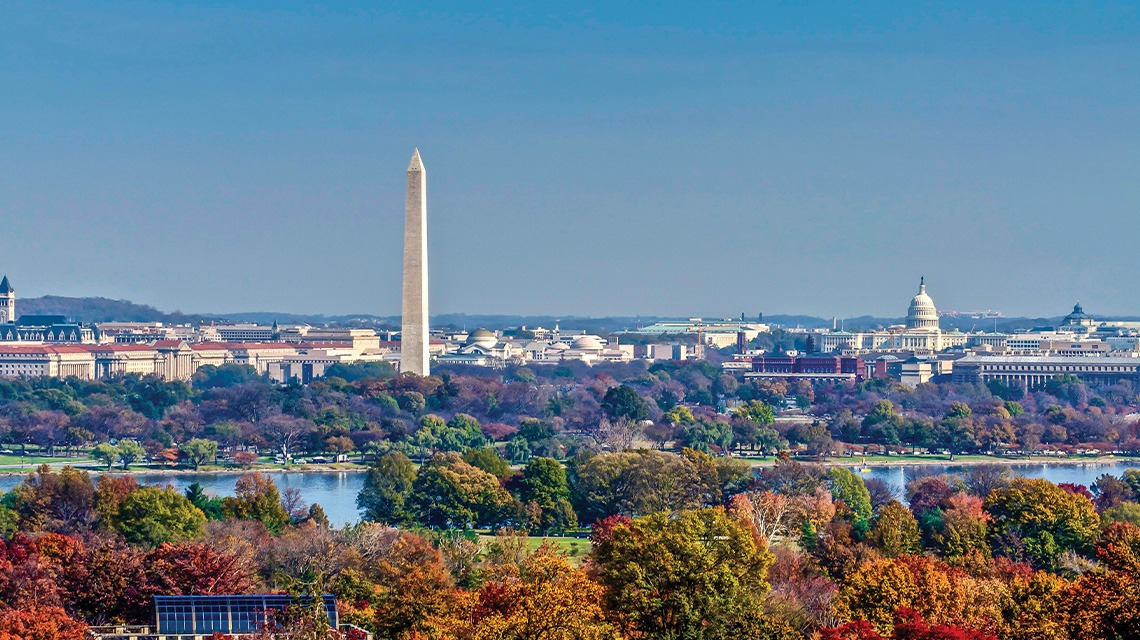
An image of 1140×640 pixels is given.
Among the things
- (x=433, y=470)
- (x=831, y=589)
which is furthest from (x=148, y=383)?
(x=831, y=589)

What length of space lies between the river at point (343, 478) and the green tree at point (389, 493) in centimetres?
53

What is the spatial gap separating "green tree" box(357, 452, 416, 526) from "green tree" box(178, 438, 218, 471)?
651 inches

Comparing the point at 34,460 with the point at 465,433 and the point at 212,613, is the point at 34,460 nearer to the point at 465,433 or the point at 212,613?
the point at 465,433

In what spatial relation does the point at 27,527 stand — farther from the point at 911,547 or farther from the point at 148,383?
the point at 148,383

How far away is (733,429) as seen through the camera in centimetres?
8731

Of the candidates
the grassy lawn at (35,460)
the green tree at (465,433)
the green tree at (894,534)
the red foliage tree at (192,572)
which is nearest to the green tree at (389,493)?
the green tree at (894,534)

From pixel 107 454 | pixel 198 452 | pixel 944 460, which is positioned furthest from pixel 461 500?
pixel 944 460

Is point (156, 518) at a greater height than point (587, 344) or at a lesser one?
lesser

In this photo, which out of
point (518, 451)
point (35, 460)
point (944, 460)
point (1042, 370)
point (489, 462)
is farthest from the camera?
point (1042, 370)

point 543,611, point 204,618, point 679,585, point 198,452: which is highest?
point 679,585

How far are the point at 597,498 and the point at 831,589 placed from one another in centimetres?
1962

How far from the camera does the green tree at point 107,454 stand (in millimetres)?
75812

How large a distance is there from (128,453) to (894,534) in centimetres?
3885

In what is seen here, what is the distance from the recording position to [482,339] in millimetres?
171875
